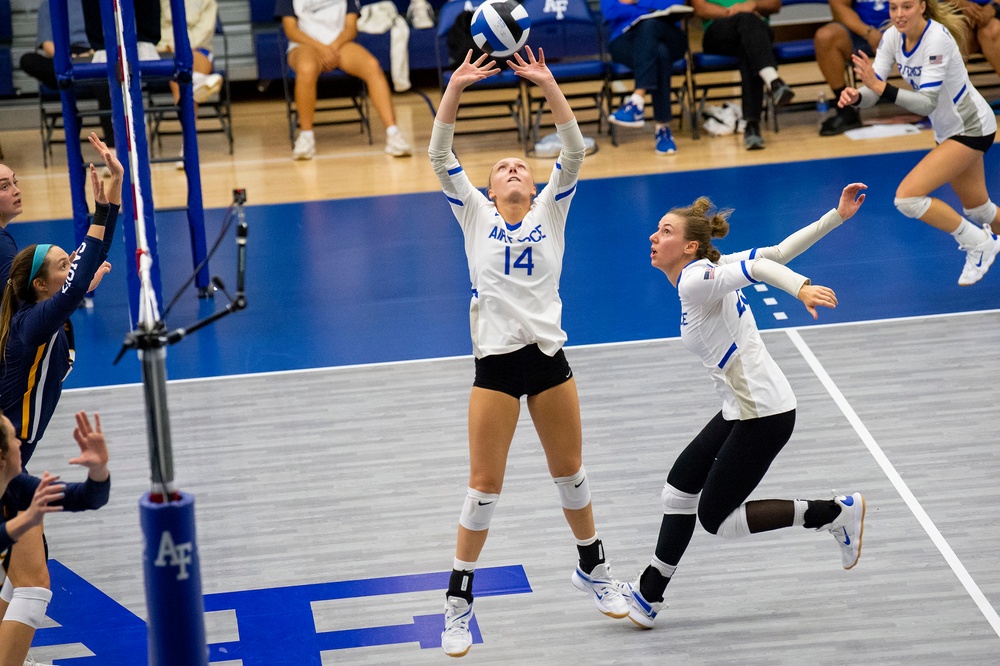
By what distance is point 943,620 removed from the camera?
4.49 m

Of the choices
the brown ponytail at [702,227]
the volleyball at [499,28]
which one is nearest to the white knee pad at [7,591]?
the brown ponytail at [702,227]

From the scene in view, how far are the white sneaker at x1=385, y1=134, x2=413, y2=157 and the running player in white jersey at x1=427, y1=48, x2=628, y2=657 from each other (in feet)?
23.6

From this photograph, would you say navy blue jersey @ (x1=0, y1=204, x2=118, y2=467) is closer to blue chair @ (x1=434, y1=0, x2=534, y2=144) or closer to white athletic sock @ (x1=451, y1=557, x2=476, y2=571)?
white athletic sock @ (x1=451, y1=557, x2=476, y2=571)

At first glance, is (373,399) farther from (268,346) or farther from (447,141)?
(447,141)

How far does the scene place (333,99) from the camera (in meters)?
13.3

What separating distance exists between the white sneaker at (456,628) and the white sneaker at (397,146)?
25.4 feet

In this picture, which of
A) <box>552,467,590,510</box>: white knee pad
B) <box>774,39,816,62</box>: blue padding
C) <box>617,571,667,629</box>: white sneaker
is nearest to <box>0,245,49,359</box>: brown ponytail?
<box>552,467,590,510</box>: white knee pad

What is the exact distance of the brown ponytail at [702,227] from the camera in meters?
4.50

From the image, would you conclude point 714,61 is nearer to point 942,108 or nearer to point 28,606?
point 942,108

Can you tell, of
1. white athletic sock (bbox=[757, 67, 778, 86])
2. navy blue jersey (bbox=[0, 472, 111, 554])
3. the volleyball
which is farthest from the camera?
white athletic sock (bbox=[757, 67, 778, 86])

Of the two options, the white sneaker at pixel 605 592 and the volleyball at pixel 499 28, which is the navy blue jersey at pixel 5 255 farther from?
the white sneaker at pixel 605 592

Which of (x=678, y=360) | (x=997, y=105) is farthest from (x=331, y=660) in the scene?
(x=997, y=105)

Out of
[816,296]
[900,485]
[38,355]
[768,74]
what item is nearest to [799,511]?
[816,296]

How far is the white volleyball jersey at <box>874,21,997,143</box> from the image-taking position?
7.25 meters
